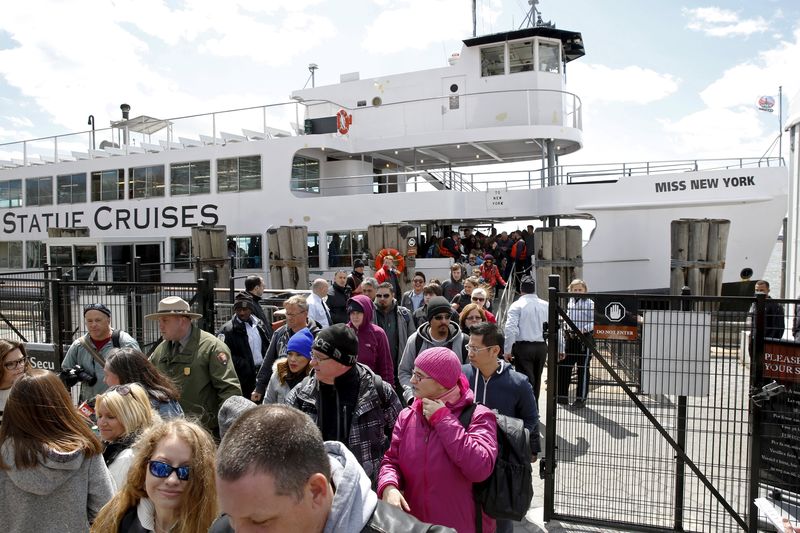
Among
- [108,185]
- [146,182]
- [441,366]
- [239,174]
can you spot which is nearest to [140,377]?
[441,366]

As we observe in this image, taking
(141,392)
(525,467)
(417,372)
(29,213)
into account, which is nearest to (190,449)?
(141,392)

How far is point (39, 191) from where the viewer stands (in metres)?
21.2

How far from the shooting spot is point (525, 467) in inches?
105

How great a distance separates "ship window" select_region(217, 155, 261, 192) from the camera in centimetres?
1689

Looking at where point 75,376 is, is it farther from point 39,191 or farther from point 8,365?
point 39,191

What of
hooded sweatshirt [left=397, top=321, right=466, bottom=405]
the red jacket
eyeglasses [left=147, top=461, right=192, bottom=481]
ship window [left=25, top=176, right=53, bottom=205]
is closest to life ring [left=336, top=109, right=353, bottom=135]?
the red jacket

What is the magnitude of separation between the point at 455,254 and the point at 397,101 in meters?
5.69

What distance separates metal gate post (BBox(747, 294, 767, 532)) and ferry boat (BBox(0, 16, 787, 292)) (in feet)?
33.4

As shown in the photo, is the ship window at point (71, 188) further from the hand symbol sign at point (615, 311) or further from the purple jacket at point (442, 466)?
the purple jacket at point (442, 466)

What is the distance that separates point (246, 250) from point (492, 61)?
9153mm

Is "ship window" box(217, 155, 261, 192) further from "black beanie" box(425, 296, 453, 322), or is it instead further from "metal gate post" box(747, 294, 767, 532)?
"metal gate post" box(747, 294, 767, 532)

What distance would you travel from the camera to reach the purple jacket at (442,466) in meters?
2.52

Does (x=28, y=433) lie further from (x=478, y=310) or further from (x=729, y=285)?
(x=729, y=285)

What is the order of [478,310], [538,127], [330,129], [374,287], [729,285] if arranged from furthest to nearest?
[330,129]
[538,127]
[729,285]
[374,287]
[478,310]
